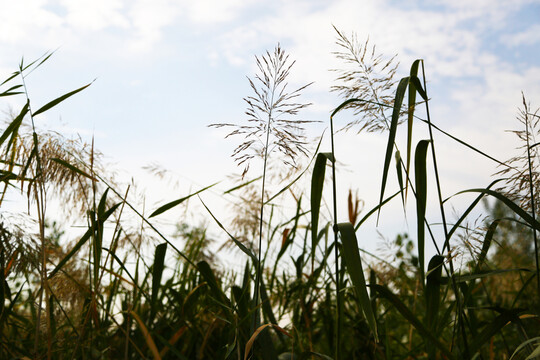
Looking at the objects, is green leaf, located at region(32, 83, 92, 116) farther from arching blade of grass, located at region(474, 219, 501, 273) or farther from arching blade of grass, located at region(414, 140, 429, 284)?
arching blade of grass, located at region(474, 219, 501, 273)

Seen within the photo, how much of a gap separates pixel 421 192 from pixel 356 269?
0.97ft

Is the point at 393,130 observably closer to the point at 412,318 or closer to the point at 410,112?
the point at 410,112

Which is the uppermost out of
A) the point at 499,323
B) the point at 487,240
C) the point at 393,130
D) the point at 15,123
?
the point at 15,123

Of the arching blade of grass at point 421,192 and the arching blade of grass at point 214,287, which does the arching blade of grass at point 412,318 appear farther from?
the arching blade of grass at point 214,287

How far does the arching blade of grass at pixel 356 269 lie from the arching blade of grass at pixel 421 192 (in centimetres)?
20

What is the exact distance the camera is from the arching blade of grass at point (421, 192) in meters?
1.22

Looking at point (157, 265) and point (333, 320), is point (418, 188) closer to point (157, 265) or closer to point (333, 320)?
→ point (157, 265)

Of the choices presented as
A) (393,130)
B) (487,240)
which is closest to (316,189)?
(393,130)

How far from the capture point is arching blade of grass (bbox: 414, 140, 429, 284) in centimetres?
122

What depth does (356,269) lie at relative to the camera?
1.07 m

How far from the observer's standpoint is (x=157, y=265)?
1.59m

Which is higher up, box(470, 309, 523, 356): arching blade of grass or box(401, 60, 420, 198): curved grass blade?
box(401, 60, 420, 198): curved grass blade

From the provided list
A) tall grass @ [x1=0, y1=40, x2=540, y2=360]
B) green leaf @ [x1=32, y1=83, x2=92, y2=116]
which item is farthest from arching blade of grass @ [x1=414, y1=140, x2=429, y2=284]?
green leaf @ [x1=32, y1=83, x2=92, y2=116]

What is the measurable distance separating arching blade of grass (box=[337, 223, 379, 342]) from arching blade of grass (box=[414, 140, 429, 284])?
20 cm
